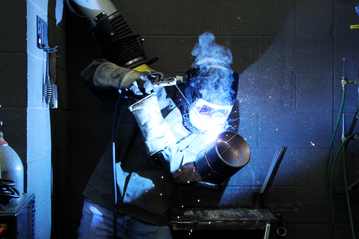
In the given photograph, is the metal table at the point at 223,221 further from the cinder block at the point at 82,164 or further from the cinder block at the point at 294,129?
the cinder block at the point at 82,164

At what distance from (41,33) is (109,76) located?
45 centimetres

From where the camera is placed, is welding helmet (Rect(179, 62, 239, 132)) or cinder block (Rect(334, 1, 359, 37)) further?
cinder block (Rect(334, 1, 359, 37))

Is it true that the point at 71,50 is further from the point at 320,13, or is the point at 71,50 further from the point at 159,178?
the point at 320,13

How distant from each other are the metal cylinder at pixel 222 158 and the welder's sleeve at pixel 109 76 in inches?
17.3

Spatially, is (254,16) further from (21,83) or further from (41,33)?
(21,83)

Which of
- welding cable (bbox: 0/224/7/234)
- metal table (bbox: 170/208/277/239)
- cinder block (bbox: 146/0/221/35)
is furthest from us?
cinder block (bbox: 146/0/221/35)

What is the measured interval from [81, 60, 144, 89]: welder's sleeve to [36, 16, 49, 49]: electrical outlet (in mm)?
275

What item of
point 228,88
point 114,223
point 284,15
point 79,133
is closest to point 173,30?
point 228,88

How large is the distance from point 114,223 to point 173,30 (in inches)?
48.6

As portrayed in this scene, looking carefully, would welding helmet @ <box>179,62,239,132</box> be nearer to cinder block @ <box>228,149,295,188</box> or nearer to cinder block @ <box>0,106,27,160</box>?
cinder block @ <box>228,149,295,188</box>

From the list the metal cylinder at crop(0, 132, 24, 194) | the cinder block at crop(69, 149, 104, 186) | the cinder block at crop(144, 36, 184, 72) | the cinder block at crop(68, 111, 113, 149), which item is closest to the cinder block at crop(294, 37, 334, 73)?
the cinder block at crop(144, 36, 184, 72)

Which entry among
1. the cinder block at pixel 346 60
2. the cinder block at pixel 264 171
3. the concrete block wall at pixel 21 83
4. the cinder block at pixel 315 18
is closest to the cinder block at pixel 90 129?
the concrete block wall at pixel 21 83

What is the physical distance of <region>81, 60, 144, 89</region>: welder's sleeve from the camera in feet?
3.86

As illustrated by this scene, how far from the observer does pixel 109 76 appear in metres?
1.23
